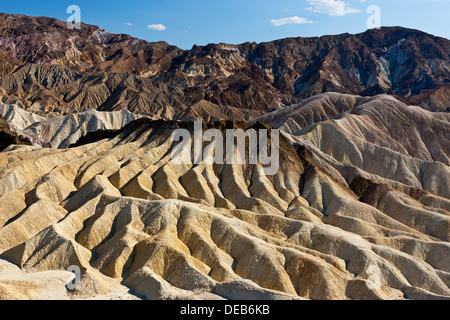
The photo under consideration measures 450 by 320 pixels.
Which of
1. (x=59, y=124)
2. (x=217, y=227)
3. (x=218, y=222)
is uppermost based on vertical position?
(x=59, y=124)

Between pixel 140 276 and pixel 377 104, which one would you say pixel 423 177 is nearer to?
pixel 377 104

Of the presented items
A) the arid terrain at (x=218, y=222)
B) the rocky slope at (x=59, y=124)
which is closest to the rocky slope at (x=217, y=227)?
the arid terrain at (x=218, y=222)

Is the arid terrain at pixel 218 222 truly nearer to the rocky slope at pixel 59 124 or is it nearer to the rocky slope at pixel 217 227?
the rocky slope at pixel 217 227

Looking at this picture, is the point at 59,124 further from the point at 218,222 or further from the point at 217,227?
the point at 217,227

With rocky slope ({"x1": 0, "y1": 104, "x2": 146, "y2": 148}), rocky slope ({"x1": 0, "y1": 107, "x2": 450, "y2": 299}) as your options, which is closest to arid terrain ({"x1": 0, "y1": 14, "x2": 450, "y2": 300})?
rocky slope ({"x1": 0, "y1": 107, "x2": 450, "y2": 299})

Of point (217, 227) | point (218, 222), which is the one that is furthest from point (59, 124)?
point (217, 227)

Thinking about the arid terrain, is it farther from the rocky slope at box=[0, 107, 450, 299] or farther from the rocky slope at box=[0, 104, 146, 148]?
the rocky slope at box=[0, 104, 146, 148]

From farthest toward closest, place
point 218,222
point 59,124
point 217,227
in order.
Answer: point 59,124 < point 218,222 < point 217,227
